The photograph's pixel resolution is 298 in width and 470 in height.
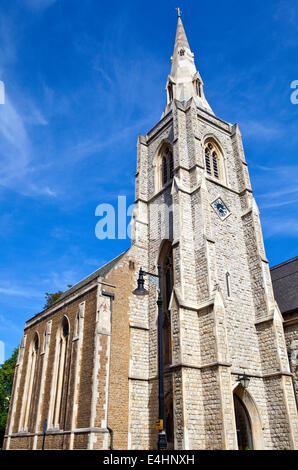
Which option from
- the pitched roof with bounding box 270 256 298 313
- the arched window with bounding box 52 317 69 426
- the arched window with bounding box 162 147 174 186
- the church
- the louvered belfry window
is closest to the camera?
the church

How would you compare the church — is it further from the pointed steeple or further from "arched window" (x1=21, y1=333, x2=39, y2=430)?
the pointed steeple

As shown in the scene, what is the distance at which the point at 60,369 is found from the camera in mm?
21312

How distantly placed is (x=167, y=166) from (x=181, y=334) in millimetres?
12591

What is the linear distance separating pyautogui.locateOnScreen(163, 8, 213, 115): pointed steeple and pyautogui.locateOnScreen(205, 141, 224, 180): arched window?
426 cm

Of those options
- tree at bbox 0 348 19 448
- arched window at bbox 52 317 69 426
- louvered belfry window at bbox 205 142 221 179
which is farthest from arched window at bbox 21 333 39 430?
louvered belfry window at bbox 205 142 221 179

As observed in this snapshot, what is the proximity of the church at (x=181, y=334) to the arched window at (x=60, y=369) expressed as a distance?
7 cm

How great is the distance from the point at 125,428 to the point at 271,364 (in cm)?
772

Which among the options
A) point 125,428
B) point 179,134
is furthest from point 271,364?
point 179,134

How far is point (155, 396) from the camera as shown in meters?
17.9

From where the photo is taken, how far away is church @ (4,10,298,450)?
624 inches

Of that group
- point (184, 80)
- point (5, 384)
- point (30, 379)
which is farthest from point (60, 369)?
point (184, 80)

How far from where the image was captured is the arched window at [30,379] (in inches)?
963

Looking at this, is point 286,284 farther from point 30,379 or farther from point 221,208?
point 30,379

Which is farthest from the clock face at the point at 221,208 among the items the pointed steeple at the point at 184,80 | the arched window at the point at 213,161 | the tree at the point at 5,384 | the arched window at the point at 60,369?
the tree at the point at 5,384
